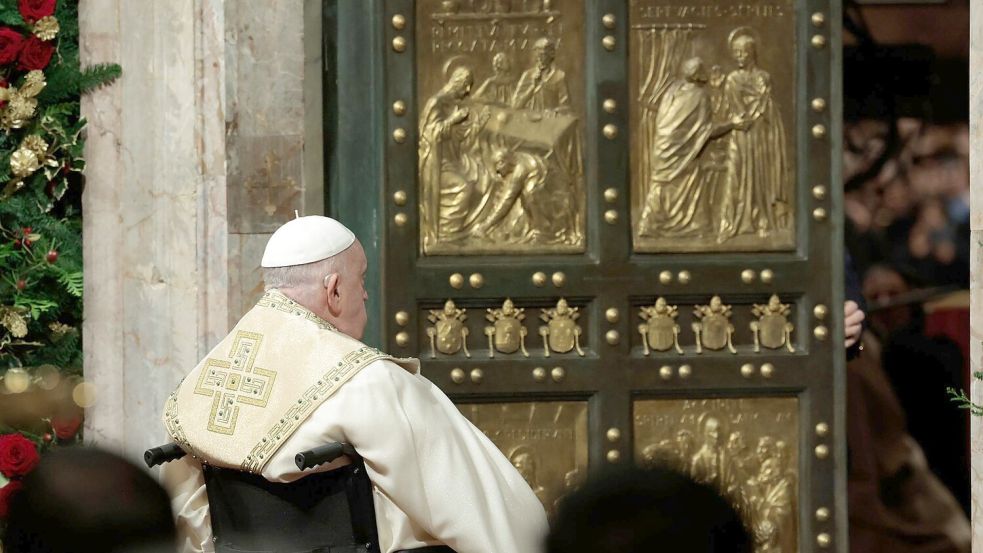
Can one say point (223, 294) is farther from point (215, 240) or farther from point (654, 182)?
point (654, 182)

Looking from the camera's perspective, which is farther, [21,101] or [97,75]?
[97,75]

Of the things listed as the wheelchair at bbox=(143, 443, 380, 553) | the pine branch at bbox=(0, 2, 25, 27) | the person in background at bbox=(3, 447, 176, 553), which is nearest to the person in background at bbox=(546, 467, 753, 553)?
the person in background at bbox=(3, 447, 176, 553)

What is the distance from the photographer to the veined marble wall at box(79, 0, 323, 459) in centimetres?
592

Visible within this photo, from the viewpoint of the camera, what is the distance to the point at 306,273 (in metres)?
4.10

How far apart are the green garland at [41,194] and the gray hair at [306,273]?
6.63 ft

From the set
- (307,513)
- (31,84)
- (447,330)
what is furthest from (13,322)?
(307,513)

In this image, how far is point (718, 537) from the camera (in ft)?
7.68

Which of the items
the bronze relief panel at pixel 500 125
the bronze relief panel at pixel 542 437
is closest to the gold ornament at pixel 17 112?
the bronze relief panel at pixel 500 125

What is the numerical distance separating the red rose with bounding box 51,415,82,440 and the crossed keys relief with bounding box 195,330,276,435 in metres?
2.09

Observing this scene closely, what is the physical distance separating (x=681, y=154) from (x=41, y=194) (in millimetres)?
2325

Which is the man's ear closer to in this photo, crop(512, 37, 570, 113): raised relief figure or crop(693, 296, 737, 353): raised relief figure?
crop(512, 37, 570, 113): raised relief figure

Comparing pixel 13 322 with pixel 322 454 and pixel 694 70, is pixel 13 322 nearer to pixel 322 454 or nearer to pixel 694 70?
pixel 322 454

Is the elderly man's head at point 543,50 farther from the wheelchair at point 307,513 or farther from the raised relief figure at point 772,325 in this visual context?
the wheelchair at point 307,513

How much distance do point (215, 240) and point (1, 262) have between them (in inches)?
29.3
